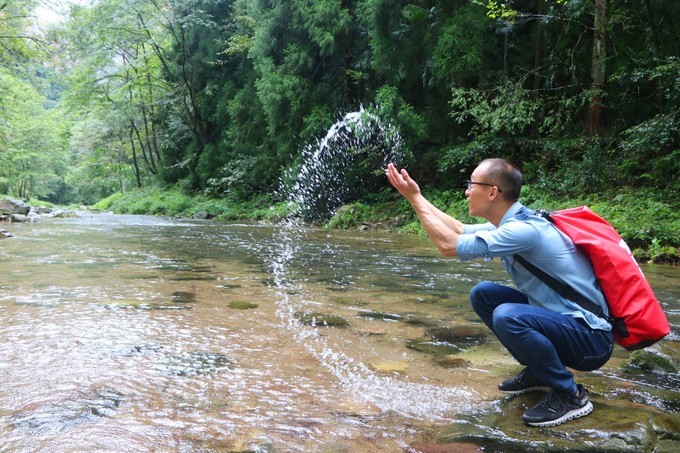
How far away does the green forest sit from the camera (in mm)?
12039

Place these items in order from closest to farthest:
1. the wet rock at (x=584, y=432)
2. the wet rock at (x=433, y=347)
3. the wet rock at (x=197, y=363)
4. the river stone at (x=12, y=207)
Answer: the wet rock at (x=584, y=432), the wet rock at (x=197, y=363), the wet rock at (x=433, y=347), the river stone at (x=12, y=207)

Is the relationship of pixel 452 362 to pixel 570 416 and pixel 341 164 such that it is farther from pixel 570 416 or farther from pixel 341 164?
pixel 341 164

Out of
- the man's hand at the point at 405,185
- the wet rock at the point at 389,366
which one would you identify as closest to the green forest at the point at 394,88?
the wet rock at the point at 389,366

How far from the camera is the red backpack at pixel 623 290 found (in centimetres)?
228

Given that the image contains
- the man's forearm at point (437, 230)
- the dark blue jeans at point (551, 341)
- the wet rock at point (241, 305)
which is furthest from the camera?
the wet rock at point (241, 305)

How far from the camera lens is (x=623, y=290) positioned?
2.31 metres

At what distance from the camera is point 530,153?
1543 cm

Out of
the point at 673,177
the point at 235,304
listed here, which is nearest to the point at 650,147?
the point at 673,177

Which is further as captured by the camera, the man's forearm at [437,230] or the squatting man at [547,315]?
the man's forearm at [437,230]

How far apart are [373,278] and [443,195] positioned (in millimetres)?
10099

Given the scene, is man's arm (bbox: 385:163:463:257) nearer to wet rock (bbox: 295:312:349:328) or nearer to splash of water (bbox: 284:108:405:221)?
wet rock (bbox: 295:312:349:328)

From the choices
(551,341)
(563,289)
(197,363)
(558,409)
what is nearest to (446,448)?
(558,409)

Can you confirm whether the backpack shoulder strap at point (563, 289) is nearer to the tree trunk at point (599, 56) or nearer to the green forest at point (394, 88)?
the green forest at point (394, 88)

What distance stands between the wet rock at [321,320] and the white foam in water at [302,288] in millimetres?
84
